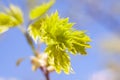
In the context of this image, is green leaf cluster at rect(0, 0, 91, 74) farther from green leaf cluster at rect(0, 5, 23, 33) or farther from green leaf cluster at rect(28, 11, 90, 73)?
green leaf cluster at rect(0, 5, 23, 33)

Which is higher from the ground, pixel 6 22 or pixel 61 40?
pixel 6 22

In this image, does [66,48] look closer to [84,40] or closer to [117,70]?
[84,40]

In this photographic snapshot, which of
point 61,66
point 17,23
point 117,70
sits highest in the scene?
point 117,70

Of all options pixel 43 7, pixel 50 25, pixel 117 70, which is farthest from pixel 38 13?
pixel 117 70

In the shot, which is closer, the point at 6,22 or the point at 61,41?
the point at 61,41

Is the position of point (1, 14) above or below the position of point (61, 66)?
above

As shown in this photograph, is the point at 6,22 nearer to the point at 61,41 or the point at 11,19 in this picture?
the point at 11,19

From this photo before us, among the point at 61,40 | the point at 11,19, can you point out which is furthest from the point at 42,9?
the point at 61,40

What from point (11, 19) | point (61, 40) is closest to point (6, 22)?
point (11, 19)

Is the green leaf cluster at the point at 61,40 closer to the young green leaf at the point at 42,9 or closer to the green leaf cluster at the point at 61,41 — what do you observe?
the green leaf cluster at the point at 61,41
